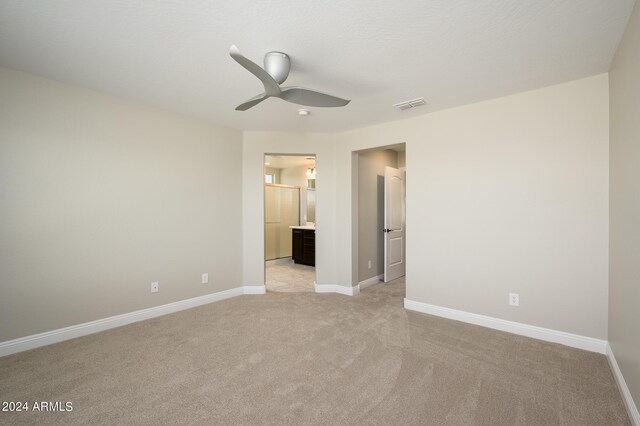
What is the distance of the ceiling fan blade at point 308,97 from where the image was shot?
6.97ft

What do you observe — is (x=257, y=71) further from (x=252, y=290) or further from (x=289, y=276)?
(x=289, y=276)

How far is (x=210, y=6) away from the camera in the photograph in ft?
5.40

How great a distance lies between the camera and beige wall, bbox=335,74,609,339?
2454 millimetres

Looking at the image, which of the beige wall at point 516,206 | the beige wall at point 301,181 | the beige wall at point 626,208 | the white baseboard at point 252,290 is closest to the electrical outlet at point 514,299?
the beige wall at point 516,206

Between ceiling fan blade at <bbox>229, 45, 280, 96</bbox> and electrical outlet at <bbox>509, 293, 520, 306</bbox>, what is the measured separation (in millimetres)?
2884

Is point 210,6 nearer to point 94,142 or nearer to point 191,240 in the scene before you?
point 94,142

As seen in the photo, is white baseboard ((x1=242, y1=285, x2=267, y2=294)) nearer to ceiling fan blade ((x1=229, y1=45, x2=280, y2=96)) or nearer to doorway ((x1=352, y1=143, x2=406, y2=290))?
doorway ((x1=352, y1=143, x2=406, y2=290))

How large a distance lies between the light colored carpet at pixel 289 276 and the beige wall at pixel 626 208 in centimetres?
328

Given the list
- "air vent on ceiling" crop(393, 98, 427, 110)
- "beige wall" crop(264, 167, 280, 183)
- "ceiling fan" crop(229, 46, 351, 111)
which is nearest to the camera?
"ceiling fan" crop(229, 46, 351, 111)

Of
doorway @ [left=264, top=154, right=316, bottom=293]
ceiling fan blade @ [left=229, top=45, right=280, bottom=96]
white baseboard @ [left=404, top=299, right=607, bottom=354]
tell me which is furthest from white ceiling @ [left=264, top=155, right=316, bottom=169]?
ceiling fan blade @ [left=229, top=45, right=280, bottom=96]

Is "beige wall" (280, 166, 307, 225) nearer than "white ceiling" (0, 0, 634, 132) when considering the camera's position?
No

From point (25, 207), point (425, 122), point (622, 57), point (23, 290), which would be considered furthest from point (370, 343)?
point (25, 207)

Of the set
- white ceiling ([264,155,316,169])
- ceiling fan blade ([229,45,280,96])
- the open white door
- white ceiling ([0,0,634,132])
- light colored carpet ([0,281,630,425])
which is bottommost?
light colored carpet ([0,281,630,425])

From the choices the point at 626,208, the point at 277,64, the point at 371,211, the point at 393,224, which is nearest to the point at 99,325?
the point at 277,64
